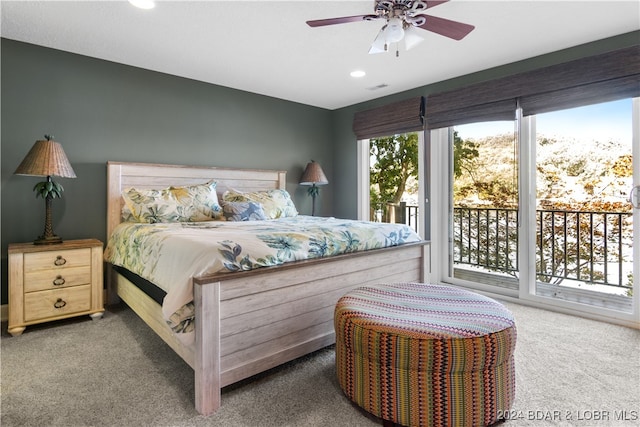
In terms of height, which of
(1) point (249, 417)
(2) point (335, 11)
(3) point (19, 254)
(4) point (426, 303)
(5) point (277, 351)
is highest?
(2) point (335, 11)

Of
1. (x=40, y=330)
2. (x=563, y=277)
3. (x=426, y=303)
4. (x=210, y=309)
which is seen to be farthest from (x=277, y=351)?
(x=563, y=277)

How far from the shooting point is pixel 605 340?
244cm

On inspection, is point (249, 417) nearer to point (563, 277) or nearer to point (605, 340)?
point (605, 340)

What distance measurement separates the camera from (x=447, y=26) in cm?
198

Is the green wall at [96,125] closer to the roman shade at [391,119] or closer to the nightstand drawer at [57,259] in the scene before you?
the nightstand drawer at [57,259]

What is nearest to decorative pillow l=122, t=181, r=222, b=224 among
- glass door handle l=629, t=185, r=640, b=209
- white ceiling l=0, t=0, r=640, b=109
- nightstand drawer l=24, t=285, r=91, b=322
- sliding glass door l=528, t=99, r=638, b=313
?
nightstand drawer l=24, t=285, r=91, b=322

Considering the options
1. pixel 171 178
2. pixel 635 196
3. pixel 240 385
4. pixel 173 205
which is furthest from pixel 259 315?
pixel 635 196

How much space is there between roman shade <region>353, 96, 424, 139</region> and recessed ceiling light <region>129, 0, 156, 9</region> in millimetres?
2791

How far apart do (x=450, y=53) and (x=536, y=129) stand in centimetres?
111

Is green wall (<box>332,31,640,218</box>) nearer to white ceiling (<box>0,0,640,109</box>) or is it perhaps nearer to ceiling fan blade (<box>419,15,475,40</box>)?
white ceiling (<box>0,0,640,109</box>)

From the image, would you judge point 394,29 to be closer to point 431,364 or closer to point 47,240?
point 431,364

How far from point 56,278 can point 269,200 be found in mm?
1912

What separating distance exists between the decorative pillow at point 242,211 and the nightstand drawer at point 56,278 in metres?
1.20

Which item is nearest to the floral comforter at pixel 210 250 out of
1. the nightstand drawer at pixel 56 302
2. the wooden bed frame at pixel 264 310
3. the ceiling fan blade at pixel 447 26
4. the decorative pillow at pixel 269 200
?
the wooden bed frame at pixel 264 310
